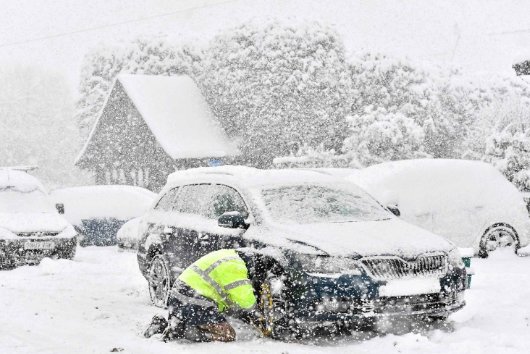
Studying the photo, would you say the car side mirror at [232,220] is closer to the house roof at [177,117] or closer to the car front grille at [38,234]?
the car front grille at [38,234]

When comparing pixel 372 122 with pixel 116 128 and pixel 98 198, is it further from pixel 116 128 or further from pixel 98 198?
pixel 98 198

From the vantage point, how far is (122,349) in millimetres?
7203

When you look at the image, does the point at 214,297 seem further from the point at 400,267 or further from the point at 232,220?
the point at 400,267

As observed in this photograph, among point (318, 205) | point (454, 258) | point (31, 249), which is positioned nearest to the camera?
point (454, 258)

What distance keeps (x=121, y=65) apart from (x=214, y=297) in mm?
47311

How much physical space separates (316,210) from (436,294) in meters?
1.62

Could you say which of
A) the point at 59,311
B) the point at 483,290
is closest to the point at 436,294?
the point at 483,290

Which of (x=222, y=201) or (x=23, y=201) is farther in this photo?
(x=23, y=201)

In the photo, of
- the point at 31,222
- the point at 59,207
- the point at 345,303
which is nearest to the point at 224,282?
the point at 345,303

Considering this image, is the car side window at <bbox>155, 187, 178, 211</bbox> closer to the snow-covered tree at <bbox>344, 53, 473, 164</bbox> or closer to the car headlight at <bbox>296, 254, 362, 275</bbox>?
the car headlight at <bbox>296, 254, 362, 275</bbox>

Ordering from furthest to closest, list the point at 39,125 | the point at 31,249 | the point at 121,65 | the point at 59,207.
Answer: the point at 39,125 < the point at 121,65 < the point at 59,207 < the point at 31,249

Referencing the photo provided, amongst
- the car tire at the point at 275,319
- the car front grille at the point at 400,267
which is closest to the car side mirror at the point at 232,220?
the car tire at the point at 275,319

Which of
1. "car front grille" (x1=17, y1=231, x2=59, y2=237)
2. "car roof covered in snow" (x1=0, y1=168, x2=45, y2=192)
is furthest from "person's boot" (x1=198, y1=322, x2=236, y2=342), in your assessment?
"car roof covered in snow" (x1=0, y1=168, x2=45, y2=192)

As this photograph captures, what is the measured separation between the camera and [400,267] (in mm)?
7363
